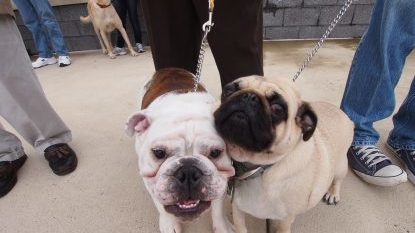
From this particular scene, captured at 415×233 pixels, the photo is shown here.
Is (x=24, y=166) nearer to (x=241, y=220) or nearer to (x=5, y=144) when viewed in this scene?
(x=5, y=144)

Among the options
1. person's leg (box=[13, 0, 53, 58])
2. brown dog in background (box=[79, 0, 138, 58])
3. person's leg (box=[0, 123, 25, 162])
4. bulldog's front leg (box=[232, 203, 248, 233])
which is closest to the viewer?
bulldog's front leg (box=[232, 203, 248, 233])

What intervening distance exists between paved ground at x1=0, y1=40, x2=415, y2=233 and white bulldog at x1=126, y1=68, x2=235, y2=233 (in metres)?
0.63

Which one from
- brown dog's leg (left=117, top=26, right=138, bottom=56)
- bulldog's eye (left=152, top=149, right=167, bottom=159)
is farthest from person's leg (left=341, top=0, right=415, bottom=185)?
brown dog's leg (left=117, top=26, right=138, bottom=56)

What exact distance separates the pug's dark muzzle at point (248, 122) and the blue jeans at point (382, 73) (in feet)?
3.54

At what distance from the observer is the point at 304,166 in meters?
1.27

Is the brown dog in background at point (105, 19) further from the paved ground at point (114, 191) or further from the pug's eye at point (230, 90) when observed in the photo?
the pug's eye at point (230, 90)

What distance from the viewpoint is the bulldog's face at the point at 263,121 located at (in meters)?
1.08

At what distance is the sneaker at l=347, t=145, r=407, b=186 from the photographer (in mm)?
1782

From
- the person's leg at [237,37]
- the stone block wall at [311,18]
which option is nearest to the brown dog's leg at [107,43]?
the stone block wall at [311,18]

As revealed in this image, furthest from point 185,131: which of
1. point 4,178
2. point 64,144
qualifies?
point 4,178

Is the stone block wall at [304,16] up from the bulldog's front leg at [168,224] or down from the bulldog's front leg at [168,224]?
up

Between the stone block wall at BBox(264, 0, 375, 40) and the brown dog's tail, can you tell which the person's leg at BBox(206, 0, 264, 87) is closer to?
the stone block wall at BBox(264, 0, 375, 40)

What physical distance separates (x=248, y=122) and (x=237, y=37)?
31.9 inches

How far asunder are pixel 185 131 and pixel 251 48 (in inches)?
33.8
